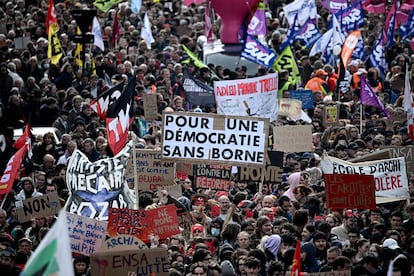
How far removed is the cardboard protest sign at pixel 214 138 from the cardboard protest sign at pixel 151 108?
19.7 feet

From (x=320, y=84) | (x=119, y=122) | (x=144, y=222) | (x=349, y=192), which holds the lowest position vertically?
(x=144, y=222)

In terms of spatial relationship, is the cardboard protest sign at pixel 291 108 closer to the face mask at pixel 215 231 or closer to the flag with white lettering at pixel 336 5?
the face mask at pixel 215 231

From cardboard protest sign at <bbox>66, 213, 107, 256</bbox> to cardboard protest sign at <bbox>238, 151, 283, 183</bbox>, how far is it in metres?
4.06

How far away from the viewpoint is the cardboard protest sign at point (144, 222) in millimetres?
14641

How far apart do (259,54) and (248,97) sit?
5.80m

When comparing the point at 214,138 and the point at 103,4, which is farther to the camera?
the point at 103,4

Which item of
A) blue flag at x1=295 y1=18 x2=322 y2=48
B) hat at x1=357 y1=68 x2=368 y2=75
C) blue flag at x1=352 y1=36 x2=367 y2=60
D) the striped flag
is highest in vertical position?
blue flag at x1=295 y1=18 x2=322 y2=48

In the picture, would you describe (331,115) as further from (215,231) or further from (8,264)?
(8,264)

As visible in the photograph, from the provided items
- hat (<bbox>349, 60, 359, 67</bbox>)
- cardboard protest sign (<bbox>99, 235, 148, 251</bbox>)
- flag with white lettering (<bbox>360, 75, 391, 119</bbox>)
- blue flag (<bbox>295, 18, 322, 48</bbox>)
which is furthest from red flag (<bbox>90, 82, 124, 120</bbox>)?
blue flag (<bbox>295, 18, 322, 48</bbox>)

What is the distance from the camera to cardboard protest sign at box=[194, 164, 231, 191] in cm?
1808

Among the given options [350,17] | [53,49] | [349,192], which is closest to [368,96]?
[53,49]

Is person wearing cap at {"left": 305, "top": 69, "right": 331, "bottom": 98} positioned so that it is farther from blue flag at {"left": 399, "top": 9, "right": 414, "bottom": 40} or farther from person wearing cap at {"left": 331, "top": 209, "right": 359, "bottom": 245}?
person wearing cap at {"left": 331, "top": 209, "right": 359, "bottom": 245}

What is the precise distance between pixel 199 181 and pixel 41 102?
613 cm

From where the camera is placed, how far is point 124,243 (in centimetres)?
1346
